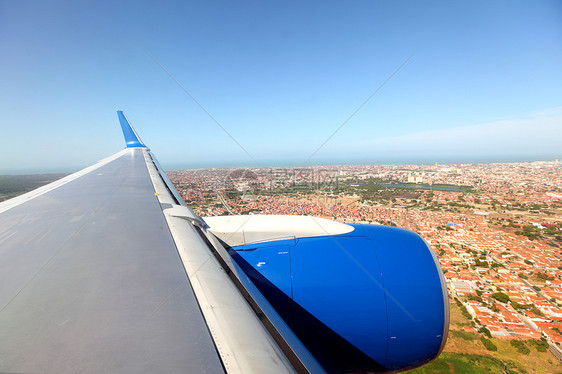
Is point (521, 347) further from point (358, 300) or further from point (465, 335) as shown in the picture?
point (358, 300)

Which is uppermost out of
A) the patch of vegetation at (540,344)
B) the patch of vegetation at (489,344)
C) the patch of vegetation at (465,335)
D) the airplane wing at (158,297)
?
the airplane wing at (158,297)

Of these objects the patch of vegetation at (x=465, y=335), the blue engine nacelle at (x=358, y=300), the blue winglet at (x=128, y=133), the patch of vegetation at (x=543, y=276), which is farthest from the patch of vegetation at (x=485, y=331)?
the blue winglet at (x=128, y=133)

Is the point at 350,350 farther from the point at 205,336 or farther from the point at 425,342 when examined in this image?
the point at 205,336

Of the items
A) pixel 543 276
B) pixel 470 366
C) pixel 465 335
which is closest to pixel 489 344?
pixel 465 335

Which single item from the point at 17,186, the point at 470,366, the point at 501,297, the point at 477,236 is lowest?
the point at 470,366

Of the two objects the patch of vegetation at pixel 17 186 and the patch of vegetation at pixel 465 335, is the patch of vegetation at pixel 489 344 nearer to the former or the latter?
the patch of vegetation at pixel 465 335
